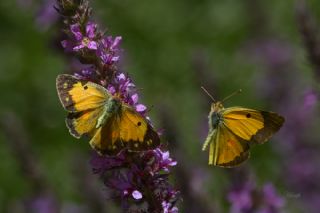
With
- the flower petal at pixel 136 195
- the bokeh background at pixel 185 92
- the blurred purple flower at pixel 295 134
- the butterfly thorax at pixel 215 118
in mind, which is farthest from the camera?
the blurred purple flower at pixel 295 134

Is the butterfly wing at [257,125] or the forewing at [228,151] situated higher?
the butterfly wing at [257,125]

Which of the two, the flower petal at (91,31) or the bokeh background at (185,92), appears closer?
the flower petal at (91,31)

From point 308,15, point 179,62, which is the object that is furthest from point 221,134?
point 179,62

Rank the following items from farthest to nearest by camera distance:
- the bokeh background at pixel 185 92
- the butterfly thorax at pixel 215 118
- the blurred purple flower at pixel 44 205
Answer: the blurred purple flower at pixel 44 205 → the bokeh background at pixel 185 92 → the butterfly thorax at pixel 215 118

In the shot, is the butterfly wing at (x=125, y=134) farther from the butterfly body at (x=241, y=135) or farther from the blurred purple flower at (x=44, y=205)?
the blurred purple flower at (x=44, y=205)

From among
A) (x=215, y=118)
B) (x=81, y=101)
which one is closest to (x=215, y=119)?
(x=215, y=118)

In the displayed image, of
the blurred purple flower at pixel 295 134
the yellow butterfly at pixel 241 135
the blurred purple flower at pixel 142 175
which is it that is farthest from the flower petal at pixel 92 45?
the blurred purple flower at pixel 295 134

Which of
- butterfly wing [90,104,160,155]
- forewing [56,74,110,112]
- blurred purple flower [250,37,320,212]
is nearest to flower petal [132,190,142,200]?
butterfly wing [90,104,160,155]
